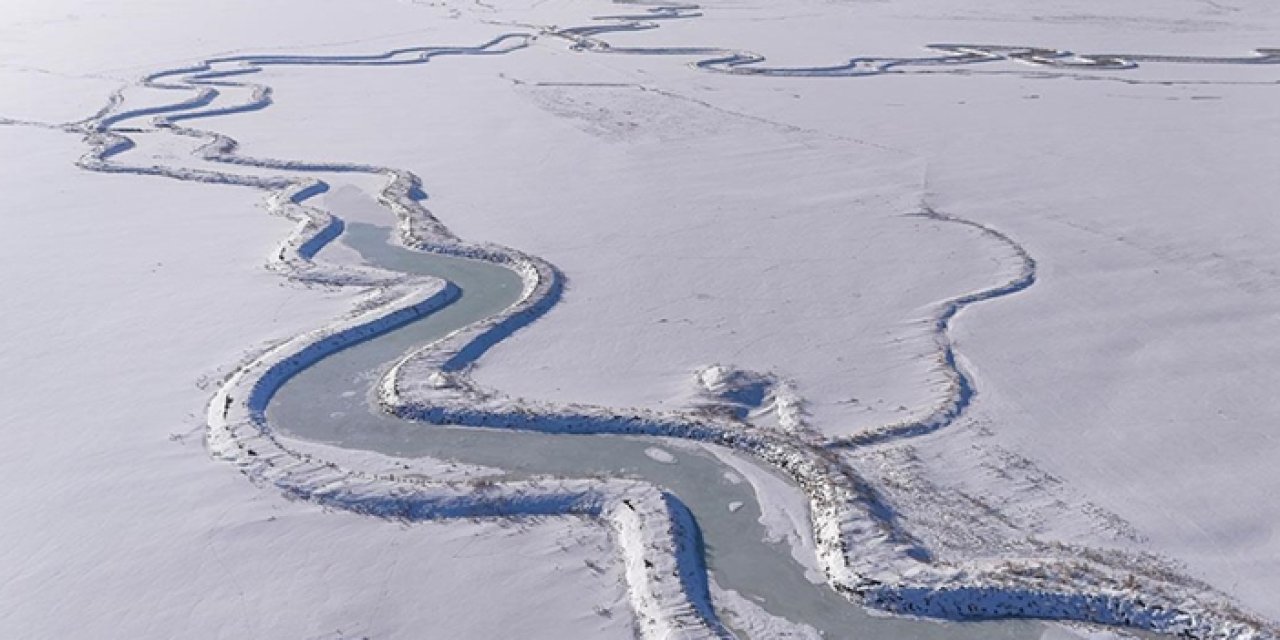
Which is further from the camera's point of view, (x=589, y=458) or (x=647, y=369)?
A: (x=647, y=369)

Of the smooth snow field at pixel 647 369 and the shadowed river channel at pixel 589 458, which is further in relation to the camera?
the smooth snow field at pixel 647 369

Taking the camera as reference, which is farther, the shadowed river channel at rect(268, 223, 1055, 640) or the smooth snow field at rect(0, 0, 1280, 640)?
the smooth snow field at rect(0, 0, 1280, 640)

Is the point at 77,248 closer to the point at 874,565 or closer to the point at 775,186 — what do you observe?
the point at 775,186

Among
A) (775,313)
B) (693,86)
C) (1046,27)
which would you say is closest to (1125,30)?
(1046,27)
